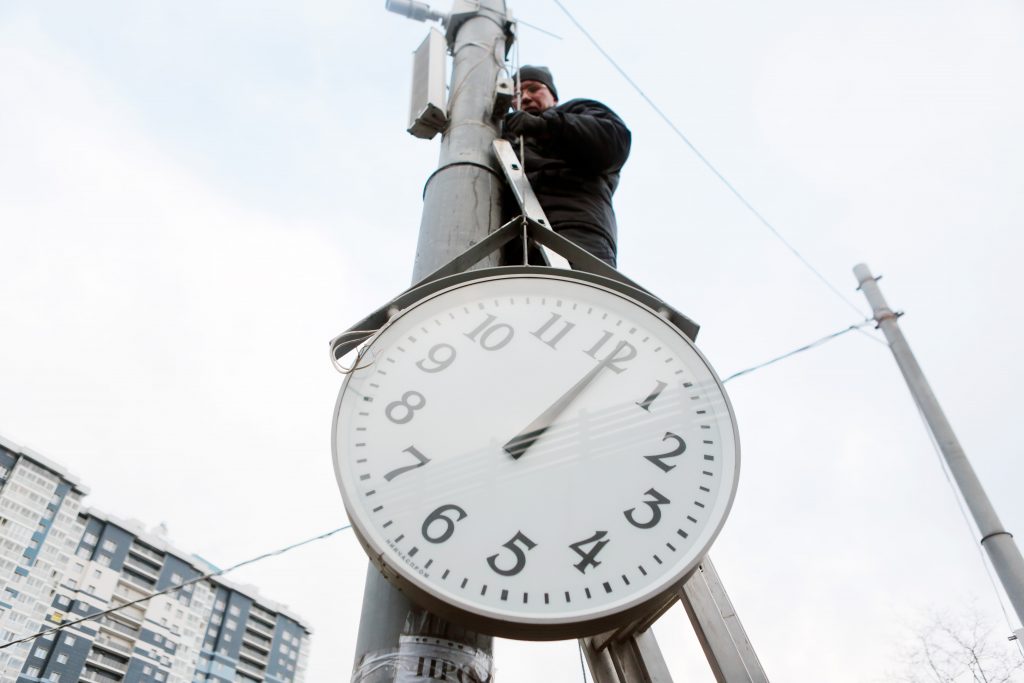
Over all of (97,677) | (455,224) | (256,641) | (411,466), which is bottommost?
(411,466)

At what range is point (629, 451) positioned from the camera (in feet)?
3.26

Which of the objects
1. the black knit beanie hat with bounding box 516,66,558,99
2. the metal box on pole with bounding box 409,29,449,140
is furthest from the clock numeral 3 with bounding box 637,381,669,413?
the black knit beanie hat with bounding box 516,66,558,99

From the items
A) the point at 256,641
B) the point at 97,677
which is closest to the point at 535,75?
the point at 97,677

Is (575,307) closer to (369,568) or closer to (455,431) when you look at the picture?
(455,431)

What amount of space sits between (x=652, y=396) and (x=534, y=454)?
0.71ft

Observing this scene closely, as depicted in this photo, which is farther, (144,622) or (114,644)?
(144,622)

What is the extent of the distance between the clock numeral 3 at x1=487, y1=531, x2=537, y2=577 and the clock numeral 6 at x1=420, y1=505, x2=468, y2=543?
65mm

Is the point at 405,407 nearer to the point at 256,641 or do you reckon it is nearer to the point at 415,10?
the point at 415,10

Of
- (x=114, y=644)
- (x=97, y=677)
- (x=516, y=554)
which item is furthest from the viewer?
(x=114, y=644)

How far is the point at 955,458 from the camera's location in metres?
4.53

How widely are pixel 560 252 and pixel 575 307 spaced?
0.88ft

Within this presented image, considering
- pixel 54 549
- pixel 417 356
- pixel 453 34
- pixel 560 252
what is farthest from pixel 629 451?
pixel 54 549

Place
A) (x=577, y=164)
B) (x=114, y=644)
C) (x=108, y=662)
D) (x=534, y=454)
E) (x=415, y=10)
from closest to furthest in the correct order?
(x=534, y=454) → (x=577, y=164) → (x=415, y=10) → (x=108, y=662) → (x=114, y=644)

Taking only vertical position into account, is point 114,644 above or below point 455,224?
above
